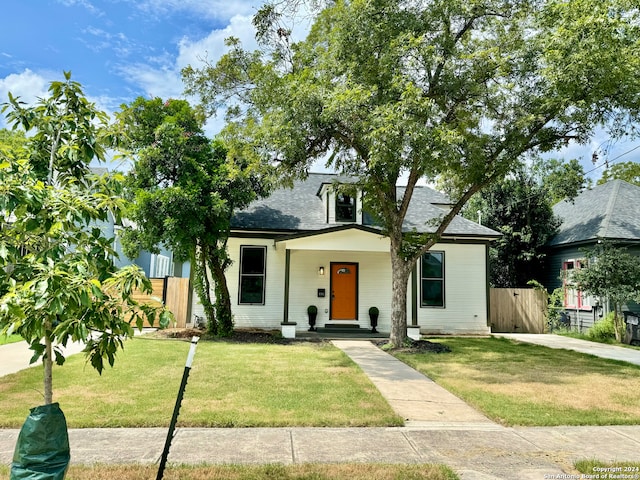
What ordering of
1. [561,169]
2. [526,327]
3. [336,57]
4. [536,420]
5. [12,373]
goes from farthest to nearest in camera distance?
[561,169]
[526,327]
[336,57]
[12,373]
[536,420]

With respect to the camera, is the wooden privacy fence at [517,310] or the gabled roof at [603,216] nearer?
the gabled roof at [603,216]

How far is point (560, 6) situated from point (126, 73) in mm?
8999

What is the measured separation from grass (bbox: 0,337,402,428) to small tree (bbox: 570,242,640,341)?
912cm

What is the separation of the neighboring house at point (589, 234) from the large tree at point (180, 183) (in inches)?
444

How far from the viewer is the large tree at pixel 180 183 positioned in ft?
38.3

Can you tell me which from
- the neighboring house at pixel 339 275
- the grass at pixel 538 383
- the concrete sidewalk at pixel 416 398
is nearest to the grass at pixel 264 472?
the concrete sidewalk at pixel 416 398

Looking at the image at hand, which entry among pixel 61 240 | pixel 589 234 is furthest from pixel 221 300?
pixel 589 234

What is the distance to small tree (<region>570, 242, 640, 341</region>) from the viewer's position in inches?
532

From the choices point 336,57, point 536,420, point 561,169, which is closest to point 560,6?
point 336,57

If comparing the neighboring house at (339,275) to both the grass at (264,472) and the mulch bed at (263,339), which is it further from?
the grass at (264,472)

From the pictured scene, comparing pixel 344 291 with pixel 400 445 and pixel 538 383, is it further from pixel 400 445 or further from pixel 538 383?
pixel 400 445

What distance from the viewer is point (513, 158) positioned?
1034 centimetres

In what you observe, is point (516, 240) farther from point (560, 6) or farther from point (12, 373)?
point (12, 373)

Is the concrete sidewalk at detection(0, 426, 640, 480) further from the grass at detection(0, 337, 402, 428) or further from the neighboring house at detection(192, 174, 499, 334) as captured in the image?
the neighboring house at detection(192, 174, 499, 334)
